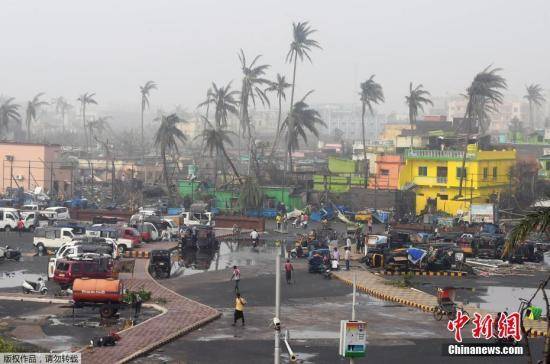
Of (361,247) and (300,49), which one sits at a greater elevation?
(300,49)

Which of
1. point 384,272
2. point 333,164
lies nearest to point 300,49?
point 333,164

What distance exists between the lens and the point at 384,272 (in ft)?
131

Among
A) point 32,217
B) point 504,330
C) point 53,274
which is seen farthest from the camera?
point 32,217

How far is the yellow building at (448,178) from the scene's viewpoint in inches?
2662

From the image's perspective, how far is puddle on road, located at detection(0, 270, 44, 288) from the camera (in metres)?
34.8

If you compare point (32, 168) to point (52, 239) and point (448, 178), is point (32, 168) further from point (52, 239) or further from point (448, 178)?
point (52, 239)

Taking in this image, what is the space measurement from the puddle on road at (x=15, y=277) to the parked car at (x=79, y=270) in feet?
7.61

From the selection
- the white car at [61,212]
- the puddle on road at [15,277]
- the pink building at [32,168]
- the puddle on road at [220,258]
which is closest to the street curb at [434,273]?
the puddle on road at [220,258]

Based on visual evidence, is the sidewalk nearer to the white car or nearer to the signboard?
the signboard

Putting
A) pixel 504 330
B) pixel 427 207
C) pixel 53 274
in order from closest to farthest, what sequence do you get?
pixel 504 330 < pixel 53 274 < pixel 427 207

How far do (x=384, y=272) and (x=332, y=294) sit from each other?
6170 millimetres

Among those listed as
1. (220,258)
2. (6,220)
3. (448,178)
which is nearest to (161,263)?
(220,258)

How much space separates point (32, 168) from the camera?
74.4m

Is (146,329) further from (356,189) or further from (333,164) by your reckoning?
(333,164)
